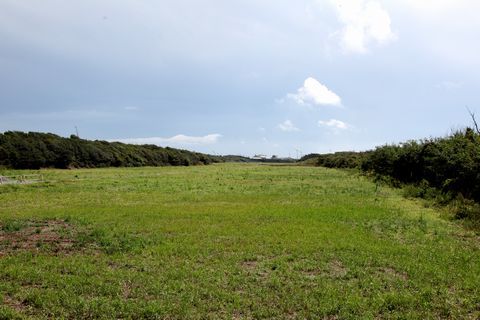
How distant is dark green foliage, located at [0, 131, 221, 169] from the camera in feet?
200

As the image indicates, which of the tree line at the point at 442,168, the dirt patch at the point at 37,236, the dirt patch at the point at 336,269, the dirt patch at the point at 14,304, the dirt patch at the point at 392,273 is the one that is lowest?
the dirt patch at the point at 14,304

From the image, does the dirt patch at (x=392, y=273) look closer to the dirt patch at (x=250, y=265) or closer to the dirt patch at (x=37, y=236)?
the dirt patch at (x=250, y=265)

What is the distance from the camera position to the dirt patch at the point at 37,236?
11.5 metres

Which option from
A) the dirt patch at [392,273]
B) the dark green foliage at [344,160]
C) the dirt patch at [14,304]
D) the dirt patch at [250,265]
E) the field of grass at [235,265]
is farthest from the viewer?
the dark green foliage at [344,160]

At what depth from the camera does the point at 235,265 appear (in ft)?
32.1

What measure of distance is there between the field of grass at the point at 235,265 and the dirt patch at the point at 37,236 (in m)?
0.04

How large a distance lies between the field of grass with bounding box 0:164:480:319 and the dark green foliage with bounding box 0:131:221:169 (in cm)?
4906

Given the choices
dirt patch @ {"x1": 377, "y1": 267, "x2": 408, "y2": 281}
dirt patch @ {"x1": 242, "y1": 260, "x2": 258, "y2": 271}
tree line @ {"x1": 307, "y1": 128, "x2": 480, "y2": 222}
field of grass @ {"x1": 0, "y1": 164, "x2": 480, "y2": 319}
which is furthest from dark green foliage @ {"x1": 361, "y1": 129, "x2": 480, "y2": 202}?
dirt patch @ {"x1": 242, "y1": 260, "x2": 258, "y2": 271}

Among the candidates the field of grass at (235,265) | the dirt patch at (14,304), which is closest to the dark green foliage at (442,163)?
the field of grass at (235,265)

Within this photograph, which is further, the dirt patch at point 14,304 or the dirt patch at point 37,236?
the dirt patch at point 37,236

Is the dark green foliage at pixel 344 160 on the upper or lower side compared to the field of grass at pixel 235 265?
upper

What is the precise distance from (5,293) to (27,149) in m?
62.1

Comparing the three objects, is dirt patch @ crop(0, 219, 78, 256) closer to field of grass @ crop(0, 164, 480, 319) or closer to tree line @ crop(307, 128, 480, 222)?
field of grass @ crop(0, 164, 480, 319)

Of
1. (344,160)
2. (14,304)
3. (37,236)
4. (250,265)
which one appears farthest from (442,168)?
(344,160)
